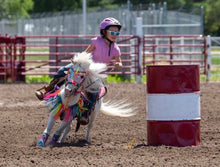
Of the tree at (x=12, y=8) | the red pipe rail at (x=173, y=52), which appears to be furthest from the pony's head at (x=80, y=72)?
the tree at (x=12, y=8)

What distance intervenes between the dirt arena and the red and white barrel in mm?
248

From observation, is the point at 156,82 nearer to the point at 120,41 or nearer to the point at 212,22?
the point at 120,41

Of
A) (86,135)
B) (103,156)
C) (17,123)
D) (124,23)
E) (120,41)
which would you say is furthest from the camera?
(124,23)

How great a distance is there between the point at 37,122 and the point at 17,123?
1.07ft

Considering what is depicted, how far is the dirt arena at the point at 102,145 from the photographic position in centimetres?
588

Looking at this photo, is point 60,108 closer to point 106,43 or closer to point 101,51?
point 101,51

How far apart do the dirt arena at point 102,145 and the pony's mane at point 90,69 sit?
2.35 feet

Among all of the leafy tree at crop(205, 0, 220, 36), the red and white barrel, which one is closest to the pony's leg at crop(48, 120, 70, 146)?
the red and white barrel

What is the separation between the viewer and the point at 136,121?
952 cm

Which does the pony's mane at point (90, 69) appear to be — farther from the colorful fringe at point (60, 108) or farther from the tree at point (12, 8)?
the tree at point (12, 8)

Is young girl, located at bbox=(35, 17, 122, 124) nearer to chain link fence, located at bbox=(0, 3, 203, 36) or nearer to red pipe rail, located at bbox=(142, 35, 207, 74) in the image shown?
chain link fence, located at bbox=(0, 3, 203, 36)

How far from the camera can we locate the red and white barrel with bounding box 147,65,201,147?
22.3ft

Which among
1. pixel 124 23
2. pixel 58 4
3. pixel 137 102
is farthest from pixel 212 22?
pixel 137 102

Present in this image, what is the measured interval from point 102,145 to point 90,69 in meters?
0.95
